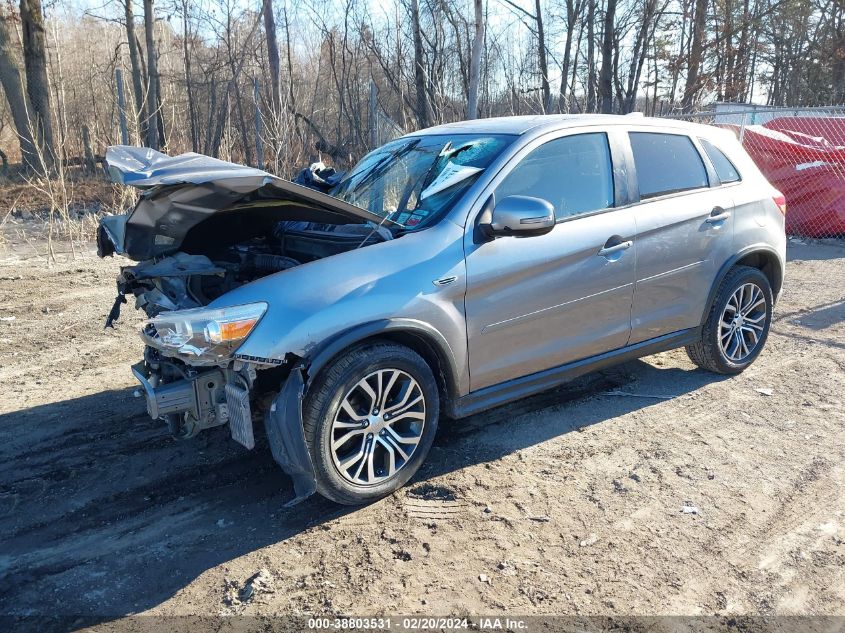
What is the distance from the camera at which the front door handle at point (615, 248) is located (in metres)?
4.26

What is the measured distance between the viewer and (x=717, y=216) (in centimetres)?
488

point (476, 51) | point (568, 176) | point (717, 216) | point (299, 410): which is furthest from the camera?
point (476, 51)

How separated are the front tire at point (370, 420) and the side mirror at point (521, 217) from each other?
86cm

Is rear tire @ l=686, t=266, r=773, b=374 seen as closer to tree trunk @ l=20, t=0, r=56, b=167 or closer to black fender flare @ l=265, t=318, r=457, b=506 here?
black fender flare @ l=265, t=318, r=457, b=506

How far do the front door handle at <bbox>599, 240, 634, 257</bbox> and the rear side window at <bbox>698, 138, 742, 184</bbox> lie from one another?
1265 mm

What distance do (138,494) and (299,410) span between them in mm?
1324

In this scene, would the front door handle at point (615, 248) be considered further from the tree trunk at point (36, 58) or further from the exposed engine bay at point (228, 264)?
the tree trunk at point (36, 58)

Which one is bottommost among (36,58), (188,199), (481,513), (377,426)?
(481,513)

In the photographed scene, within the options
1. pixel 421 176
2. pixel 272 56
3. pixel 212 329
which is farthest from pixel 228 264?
pixel 272 56

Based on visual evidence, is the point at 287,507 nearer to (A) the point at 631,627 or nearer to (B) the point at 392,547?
(B) the point at 392,547

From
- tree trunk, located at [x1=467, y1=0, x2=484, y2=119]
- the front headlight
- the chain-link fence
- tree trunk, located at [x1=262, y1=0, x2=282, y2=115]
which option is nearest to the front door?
the front headlight

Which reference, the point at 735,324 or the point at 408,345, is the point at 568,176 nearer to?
the point at 408,345

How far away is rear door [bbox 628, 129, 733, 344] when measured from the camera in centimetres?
453

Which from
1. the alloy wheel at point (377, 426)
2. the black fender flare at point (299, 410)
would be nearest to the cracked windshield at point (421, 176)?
the black fender flare at point (299, 410)
